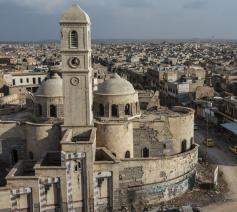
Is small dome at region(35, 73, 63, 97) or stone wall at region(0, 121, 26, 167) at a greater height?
small dome at region(35, 73, 63, 97)

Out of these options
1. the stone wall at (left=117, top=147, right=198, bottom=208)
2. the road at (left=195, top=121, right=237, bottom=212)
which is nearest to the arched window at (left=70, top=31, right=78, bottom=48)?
the stone wall at (left=117, top=147, right=198, bottom=208)

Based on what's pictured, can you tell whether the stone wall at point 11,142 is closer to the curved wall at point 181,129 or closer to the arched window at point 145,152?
the arched window at point 145,152

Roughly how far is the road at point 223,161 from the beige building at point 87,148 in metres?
3.44

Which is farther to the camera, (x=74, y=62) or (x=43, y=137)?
(x=43, y=137)

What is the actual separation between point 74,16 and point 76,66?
358cm

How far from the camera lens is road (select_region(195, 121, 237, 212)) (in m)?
30.2

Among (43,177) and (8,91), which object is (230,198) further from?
(8,91)

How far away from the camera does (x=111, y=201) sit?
28344mm

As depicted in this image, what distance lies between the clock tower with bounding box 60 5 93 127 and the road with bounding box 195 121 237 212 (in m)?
12.0

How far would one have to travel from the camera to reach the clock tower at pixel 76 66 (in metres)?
28.2

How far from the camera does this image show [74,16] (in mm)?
28156

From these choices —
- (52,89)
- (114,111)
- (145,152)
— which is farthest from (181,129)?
(52,89)

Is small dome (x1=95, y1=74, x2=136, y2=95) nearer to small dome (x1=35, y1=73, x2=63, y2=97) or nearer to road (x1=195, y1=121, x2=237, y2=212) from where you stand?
small dome (x1=35, y1=73, x2=63, y2=97)

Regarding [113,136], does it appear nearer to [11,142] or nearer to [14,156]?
[11,142]
